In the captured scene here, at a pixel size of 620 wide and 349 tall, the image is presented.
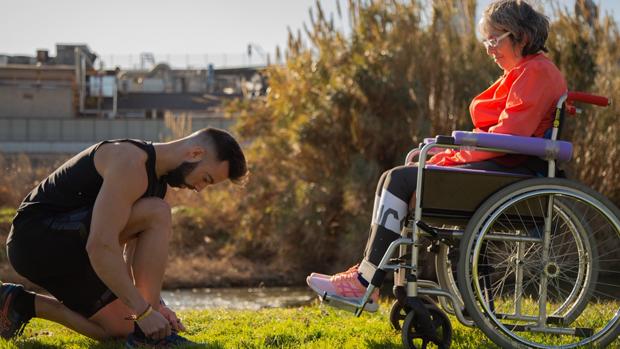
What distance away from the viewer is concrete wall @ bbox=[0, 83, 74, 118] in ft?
118

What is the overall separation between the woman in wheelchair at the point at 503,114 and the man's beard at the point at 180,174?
28.2 inches

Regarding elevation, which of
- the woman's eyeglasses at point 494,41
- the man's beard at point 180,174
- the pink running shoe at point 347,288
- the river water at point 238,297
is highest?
the woman's eyeglasses at point 494,41

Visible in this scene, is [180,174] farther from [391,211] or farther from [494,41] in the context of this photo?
[494,41]

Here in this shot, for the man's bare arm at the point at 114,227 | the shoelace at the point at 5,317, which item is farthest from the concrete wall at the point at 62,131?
the man's bare arm at the point at 114,227

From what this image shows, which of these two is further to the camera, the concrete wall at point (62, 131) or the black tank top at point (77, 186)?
the concrete wall at point (62, 131)

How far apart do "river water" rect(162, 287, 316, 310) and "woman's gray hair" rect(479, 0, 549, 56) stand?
24.3 ft

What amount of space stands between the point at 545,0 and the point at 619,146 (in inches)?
83.8

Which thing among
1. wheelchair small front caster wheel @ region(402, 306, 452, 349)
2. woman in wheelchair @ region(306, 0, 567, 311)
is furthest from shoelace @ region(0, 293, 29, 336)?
wheelchair small front caster wheel @ region(402, 306, 452, 349)

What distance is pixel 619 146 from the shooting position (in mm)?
12102

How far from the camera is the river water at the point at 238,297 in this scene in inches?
456

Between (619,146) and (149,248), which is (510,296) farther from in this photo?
(619,146)

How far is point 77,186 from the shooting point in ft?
13.4

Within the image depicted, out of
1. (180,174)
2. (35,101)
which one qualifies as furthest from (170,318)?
(35,101)

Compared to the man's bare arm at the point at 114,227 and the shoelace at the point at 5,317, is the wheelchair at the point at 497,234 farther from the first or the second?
the shoelace at the point at 5,317
